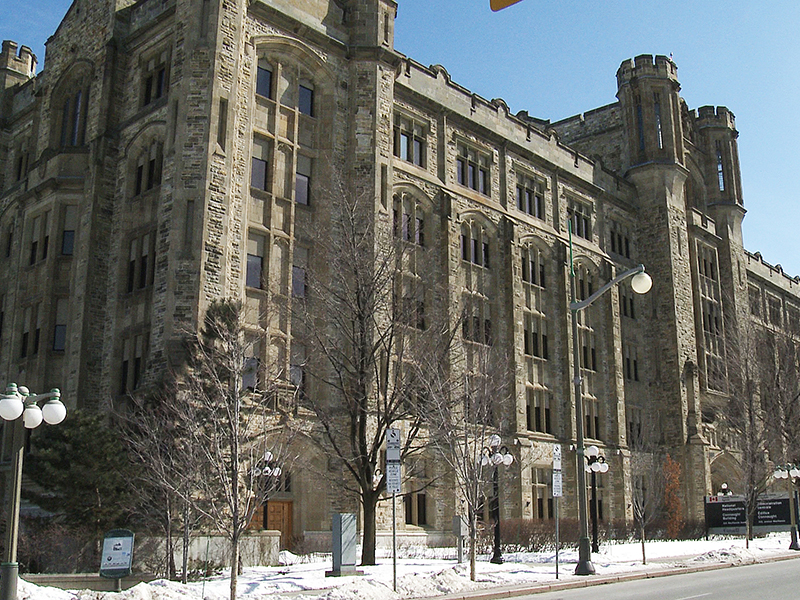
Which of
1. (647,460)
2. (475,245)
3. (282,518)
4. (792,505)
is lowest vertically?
(282,518)

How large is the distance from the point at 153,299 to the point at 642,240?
111 feet

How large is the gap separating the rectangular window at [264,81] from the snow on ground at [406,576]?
16.8m

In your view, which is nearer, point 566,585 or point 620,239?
point 566,585

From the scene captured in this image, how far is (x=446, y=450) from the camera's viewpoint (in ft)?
91.3

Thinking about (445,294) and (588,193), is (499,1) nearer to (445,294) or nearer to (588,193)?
(445,294)

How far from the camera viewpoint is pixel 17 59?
146 ft

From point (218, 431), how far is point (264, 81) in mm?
17304

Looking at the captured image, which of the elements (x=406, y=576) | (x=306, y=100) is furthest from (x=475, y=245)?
(x=406, y=576)

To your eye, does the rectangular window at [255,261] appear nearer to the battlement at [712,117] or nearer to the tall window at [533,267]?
the tall window at [533,267]

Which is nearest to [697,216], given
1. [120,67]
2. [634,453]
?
[634,453]

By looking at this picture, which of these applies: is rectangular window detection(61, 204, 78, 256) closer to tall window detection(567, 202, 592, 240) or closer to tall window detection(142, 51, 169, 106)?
tall window detection(142, 51, 169, 106)

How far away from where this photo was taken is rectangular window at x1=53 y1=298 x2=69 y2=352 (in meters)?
33.5

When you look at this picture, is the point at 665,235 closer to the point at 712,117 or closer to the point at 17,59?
the point at 712,117

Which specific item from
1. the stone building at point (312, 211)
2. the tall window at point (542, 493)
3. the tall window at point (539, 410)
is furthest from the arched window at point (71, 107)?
the tall window at point (542, 493)
